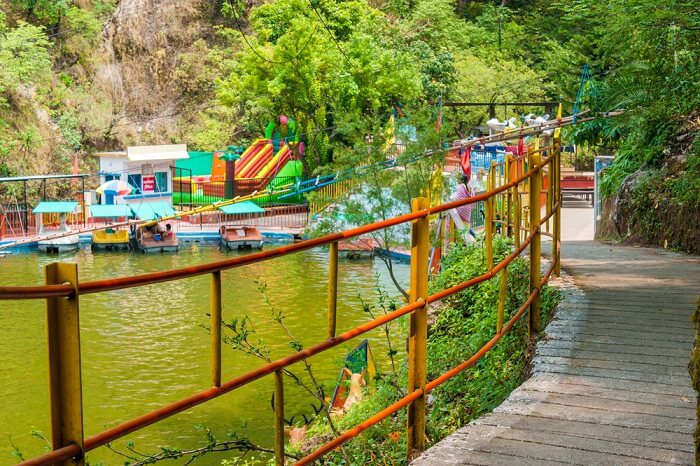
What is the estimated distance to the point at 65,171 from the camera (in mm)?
39906

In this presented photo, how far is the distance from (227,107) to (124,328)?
24.5 meters

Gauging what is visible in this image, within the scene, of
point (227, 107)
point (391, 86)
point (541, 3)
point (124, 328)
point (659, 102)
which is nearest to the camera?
point (659, 102)

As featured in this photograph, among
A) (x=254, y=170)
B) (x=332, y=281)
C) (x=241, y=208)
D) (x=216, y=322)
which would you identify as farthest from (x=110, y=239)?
(x=216, y=322)

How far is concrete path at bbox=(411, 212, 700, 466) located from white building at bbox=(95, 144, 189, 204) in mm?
30857

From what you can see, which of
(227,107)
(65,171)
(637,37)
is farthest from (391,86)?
(637,37)

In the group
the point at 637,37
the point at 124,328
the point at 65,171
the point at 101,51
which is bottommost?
the point at 124,328

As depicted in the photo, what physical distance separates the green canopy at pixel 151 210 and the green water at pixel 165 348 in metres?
4.07

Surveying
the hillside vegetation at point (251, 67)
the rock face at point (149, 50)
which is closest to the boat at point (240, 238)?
the hillside vegetation at point (251, 67)

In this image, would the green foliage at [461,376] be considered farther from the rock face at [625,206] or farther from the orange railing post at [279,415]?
the rock face at [625,206]

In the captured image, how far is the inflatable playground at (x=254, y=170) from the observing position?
129ft

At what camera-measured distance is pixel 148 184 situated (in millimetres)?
37156

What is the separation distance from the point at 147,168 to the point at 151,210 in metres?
3.46

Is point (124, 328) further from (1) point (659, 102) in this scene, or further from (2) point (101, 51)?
(2) point (101, 51)

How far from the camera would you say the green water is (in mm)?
12703
